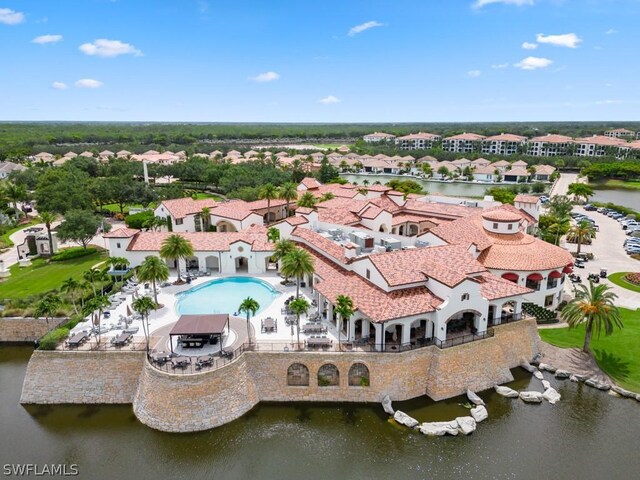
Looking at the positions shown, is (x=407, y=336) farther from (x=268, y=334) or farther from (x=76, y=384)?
(x=76, y=384)

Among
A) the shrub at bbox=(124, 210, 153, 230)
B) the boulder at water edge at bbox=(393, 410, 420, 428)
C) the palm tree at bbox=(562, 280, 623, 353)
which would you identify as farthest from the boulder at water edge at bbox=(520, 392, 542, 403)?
the shrub at bbox=(124, 210, 153, 230)

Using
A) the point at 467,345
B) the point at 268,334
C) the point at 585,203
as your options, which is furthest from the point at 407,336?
the point at 585,203

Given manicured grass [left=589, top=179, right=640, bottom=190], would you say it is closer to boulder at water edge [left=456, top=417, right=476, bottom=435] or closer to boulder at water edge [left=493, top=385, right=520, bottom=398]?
boulder at water edge [left=493, top=385, right=520, bottom=398]

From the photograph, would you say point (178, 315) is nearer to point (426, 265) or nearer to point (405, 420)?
point (405, 420)

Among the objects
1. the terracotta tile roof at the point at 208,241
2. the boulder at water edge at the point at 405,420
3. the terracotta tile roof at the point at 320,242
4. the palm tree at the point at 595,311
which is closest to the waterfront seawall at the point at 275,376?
the boulder at water edge at the point at 405,420

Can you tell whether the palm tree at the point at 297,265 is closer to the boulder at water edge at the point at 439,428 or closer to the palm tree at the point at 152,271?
the palm tree at the point at 152,271

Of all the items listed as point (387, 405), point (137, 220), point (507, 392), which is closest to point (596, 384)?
point (507, 392)
